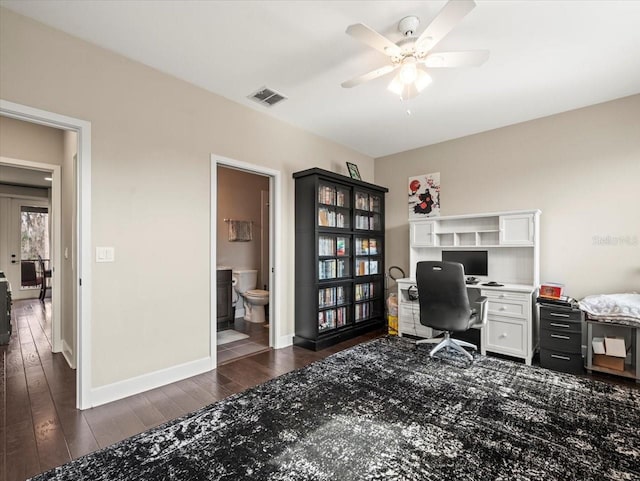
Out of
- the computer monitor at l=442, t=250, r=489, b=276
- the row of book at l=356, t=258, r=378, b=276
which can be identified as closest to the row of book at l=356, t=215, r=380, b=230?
the row of book at l=356, t=258, r=378, b=276

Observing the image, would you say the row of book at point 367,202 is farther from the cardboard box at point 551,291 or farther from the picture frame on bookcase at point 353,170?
the cardboard box at point 551,291

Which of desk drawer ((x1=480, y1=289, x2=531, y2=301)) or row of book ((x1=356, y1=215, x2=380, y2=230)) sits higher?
row of book ((x1=356, y1=215, x2=380, y2=230))

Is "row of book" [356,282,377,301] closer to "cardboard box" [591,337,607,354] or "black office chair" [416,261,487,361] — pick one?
"black office chair" [416,261,487,361]

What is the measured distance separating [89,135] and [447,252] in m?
4.12

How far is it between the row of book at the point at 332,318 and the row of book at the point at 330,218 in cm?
112

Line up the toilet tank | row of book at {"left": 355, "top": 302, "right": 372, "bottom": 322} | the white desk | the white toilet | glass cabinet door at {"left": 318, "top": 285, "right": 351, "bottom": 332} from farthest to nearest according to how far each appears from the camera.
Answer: the toilet tank < the white toilet < row of book at {"left": 355, "top": 302, "right": 372, "bottom": 322} < glass cabinet door at {"left": 318, "top": 285, "right": 351, "bottom": 332} < the white desk

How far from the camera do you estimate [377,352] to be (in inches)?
129

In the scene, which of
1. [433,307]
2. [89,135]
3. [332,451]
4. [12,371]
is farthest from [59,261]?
[433,307]

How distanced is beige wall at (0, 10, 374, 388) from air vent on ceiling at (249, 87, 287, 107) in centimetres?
29

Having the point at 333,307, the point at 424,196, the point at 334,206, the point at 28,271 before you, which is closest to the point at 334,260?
the point at 333,307

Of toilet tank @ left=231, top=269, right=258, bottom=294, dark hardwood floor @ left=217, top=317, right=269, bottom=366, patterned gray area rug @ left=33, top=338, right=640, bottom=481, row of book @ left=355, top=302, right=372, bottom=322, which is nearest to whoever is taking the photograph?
patterned gray area rug @ left=33, top=338, right=640, bottom=481

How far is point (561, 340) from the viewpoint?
9.77 ft

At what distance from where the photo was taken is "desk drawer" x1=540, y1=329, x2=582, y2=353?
289 centimetres

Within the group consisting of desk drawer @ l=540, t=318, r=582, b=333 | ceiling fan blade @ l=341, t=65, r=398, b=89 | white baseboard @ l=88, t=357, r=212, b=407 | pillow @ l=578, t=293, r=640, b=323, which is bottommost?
white baseboard @ l=88, t=357, r=212, b=407
